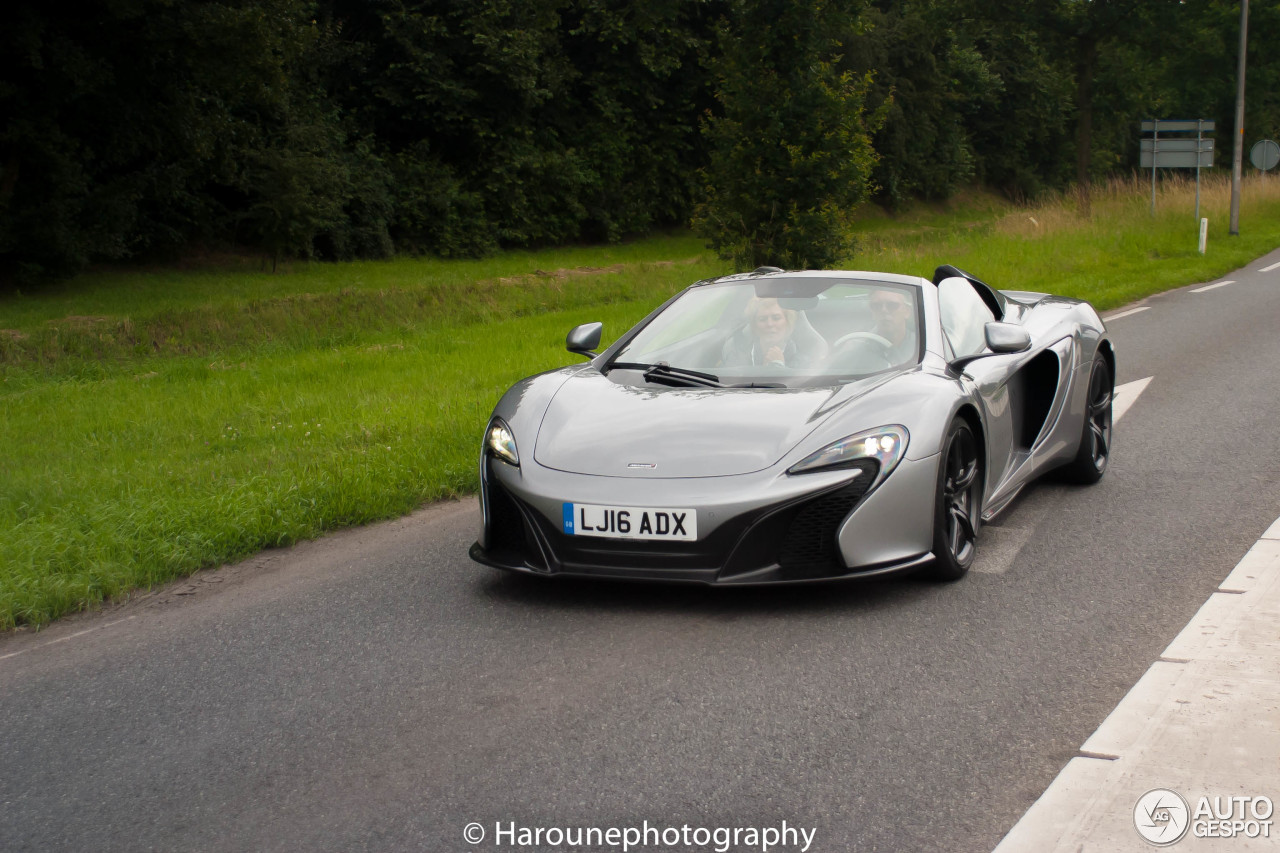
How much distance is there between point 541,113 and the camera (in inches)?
1697

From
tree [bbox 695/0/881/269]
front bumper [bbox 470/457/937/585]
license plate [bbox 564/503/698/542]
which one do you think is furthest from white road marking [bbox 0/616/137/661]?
tree [bbox 695/0/881/269]

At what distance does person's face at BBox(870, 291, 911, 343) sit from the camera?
5559 millimetres

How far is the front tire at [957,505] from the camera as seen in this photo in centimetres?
471

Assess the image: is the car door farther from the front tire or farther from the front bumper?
the front bumper

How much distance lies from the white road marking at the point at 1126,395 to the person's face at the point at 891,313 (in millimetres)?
3375

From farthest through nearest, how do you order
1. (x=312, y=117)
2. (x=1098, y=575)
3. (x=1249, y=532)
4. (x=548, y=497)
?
(x=312, y=117) < (x=1249, y=532) < (x=1098, y=575) < (x=548, y=497)

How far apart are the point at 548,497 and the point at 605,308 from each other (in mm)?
13792

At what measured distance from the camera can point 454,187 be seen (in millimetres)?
37219

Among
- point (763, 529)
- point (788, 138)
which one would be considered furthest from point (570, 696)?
point (788, 138)

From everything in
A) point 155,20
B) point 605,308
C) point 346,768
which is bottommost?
point 605,308

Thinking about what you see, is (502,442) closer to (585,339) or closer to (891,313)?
(585,339)

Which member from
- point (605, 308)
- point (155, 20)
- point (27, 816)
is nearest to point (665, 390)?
point (27, 816)

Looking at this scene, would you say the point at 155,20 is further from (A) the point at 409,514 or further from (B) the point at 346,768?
(B) the point at 346,768

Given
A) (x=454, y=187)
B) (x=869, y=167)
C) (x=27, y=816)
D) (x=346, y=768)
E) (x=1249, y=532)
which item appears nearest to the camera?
(x=27, y=816)
